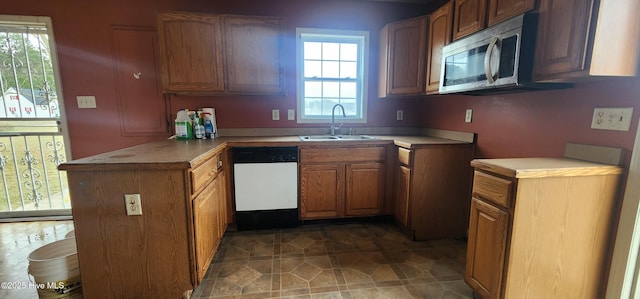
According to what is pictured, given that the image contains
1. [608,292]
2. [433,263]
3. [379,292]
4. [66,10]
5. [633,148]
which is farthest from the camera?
[66,10]

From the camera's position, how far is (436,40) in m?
2.25

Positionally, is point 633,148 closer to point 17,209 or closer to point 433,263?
point 433,263

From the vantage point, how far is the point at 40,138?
262 centimetres

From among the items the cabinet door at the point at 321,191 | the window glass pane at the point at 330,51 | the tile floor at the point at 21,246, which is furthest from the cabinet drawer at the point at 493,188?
the tile floor at the point at 21,246

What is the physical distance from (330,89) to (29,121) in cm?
304

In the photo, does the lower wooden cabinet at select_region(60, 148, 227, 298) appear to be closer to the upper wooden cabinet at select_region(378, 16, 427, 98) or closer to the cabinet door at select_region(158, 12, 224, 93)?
the cabinet door at select_region(158, 12, 224, 93)

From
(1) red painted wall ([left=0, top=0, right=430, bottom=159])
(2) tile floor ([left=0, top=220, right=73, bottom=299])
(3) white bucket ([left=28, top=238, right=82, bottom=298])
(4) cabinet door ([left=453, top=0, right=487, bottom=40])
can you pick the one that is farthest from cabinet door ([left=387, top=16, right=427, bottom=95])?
(2) tile floor ([left=0, top=220, right=73, bottom=299])

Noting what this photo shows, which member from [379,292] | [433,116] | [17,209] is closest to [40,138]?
[17,209]

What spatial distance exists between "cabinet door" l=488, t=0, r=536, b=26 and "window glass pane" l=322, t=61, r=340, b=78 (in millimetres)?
1579

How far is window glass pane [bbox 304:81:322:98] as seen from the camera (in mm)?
2926

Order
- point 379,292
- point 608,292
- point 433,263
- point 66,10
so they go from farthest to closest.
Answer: point 66,10 → point 433,263 → point 379,292 → point 608,292

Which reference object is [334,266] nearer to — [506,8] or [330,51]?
[506,8]

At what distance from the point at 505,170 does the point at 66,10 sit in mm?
3707

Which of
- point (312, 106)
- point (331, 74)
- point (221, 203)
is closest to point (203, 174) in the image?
point (221, 203)
